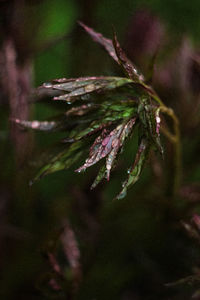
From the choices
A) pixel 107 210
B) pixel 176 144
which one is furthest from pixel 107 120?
pixel 107 210

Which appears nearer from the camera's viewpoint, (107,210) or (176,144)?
(176,144)

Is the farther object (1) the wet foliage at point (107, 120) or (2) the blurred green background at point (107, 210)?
(2) the blurred green background at point (107, 210)

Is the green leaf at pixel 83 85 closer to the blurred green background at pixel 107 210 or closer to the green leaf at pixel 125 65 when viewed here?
the green leaf at pixel 125 65

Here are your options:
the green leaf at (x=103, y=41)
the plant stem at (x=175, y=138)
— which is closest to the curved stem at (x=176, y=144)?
the plant stem at (x=175, y=138)

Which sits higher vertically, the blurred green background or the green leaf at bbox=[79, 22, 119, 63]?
the green leaf at bbox=[79, 22, 119, 63]

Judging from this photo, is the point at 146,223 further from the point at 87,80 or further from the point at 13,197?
the point at 87,80

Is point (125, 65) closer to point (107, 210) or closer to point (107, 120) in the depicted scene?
point (107, 120)

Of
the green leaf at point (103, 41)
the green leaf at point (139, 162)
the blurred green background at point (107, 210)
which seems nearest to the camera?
the green leaf at point (139, 162)

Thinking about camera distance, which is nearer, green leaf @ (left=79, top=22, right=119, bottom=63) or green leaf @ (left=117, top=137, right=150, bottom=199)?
green leaf @ (left=117, top=137, right=150, bottom=199)

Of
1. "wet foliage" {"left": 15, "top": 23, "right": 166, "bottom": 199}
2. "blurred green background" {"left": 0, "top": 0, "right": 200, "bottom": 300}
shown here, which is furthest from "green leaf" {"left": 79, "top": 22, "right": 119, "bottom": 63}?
"blurred green background" {"left": 0, "top": 0, "right": 200, "bottom": 300}

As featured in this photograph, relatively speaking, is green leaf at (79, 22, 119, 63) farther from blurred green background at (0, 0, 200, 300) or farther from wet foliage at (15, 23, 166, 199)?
blurred green background at (0, 0, 200, 300)

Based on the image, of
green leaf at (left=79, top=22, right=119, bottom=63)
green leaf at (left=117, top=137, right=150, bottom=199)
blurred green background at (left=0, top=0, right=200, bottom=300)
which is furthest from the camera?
blurred green background at (left=0, top=0, right=200, bottom=300)

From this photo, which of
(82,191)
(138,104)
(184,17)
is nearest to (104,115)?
(138,104)
